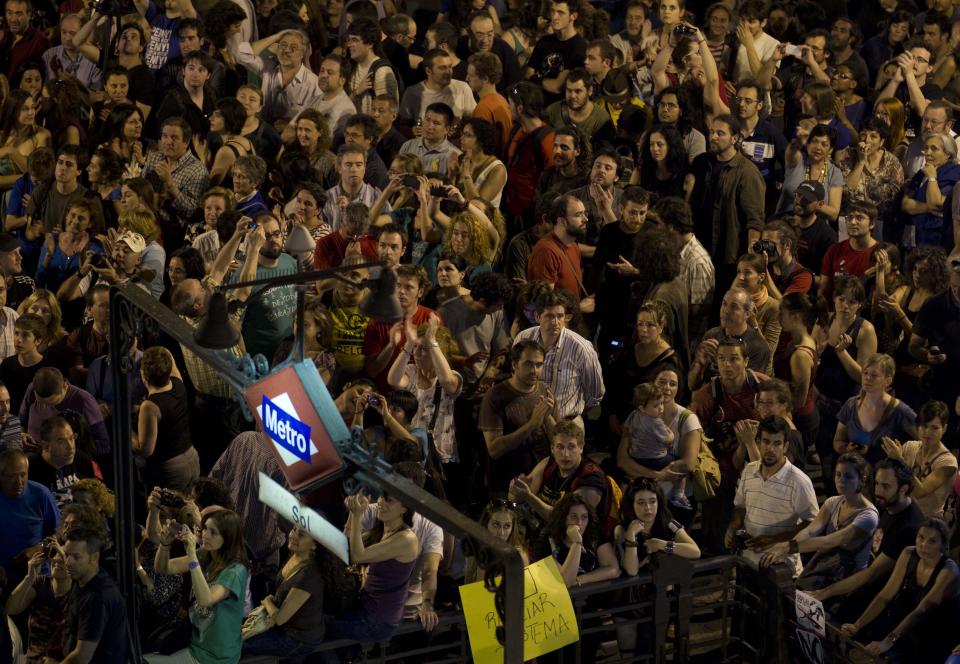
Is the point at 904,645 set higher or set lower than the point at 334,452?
lower

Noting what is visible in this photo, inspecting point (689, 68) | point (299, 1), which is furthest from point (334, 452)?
point (299, 1)

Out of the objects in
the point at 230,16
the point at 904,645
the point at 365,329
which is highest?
the point at 230,16

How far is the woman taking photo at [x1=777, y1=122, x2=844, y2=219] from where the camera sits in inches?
543

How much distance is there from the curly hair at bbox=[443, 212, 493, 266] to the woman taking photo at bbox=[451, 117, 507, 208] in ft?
3.01

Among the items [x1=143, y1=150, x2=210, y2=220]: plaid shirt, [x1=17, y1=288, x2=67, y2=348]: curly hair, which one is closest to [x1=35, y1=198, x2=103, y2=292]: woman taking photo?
[x1=17, y1=288, x2=67, y2=348]: curly hair

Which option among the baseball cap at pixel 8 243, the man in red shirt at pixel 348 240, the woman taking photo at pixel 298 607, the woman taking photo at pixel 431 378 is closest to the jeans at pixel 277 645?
the woman taking photo at pixel 298 607

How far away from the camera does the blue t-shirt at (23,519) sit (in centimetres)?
1007

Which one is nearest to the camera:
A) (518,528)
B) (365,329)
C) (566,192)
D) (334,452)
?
(334,452)

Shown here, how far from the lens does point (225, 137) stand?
1322 cm

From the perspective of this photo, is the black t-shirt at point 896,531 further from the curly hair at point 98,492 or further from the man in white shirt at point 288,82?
the man in white shirt at point 288,82

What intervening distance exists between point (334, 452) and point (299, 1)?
32.5ft

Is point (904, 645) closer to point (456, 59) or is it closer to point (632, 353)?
point (632, 353)

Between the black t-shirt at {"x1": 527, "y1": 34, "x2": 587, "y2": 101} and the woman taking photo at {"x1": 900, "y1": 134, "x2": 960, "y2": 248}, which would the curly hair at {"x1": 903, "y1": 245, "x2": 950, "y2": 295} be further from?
the black t-shirt at {"x1": 527, "y1": 34, "x2": 587, "y2": 101}

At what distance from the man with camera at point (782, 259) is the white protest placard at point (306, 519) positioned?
611cm
